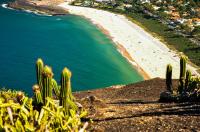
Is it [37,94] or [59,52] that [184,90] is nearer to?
[37,94]

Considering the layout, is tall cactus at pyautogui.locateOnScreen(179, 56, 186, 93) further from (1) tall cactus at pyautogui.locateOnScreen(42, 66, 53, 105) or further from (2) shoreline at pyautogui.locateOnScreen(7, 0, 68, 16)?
(2) shoreline at pyautogui.locateOnScreen(7, 0, 68, 16)

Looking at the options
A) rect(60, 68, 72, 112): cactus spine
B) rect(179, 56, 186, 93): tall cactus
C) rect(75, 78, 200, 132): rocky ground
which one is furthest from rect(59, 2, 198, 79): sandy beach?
rect(60, 68, 72, 112): cactus spine

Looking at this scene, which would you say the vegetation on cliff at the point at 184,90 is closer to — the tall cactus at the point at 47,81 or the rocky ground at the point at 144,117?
the rocky ground at the point at 144,117

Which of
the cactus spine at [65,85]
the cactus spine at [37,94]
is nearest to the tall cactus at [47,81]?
the cactus spine at [37,94]

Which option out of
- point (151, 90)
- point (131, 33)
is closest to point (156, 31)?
point (131, 33)

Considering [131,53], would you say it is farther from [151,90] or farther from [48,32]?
[151,90]

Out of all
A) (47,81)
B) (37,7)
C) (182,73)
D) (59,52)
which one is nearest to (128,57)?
(59,52)
